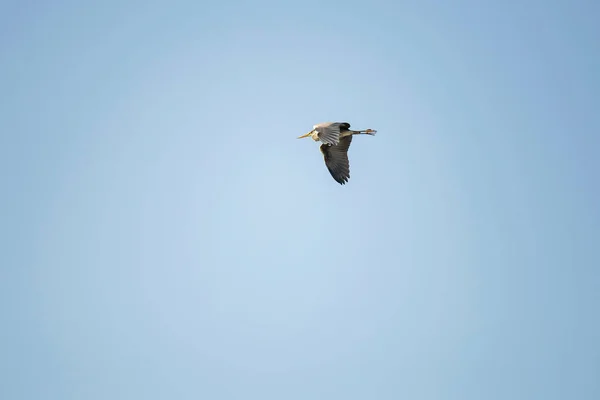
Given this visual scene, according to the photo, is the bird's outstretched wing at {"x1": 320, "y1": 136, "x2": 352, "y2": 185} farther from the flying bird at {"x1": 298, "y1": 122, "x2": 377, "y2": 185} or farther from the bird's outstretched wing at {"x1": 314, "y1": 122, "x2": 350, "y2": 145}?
the bird's outstretched wing at {"x1": 314, "y1": 122, "x2": 350, "y2": 145}

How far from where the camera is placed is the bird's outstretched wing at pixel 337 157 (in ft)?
153

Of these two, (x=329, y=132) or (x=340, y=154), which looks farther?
(x=340, y=154)

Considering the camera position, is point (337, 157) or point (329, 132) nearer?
point (329, 132)

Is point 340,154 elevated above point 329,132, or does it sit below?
above

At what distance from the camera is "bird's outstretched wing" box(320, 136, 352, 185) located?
46.7 metres

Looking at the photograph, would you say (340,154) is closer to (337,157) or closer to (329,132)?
(337,157)

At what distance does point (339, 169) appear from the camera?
4675cm

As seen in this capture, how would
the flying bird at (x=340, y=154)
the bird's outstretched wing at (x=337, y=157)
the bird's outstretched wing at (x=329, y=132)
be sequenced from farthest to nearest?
the bird's outstretched wing at (x=337, y=157)
the flying bird at (x=340, y=154)
the bird's outstretched wing at (x=329, y=132)

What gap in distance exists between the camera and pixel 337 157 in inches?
1845

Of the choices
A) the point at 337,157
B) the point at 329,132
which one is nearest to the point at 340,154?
the point at 337,157

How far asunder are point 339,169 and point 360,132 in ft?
6.65

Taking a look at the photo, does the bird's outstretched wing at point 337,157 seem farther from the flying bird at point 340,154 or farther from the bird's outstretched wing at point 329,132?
the bird's outstretched wing at point 329,132

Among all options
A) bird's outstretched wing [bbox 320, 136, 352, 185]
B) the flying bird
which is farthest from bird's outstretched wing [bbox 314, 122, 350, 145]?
bird's outstretched wing [bbox 320, 136, 352, 185]

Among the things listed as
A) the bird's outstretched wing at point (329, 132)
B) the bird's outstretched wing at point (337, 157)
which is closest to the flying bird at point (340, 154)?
the bird's outstretched wing at point (337, 157)
